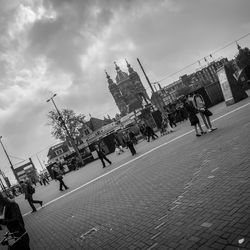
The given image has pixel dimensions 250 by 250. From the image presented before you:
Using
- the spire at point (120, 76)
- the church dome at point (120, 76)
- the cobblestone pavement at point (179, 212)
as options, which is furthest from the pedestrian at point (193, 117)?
the spire at point (120, 76)

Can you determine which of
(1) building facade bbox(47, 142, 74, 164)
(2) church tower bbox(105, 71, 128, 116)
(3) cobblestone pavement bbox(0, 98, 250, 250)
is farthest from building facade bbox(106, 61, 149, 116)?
(3) cobblestone pavement bbox(0, 98, 250, 250)

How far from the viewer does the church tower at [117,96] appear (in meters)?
112

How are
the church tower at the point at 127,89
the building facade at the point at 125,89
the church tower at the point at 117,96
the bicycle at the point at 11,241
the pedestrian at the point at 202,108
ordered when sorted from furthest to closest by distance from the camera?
the church tower at the point at 117,96, the building facade at the point at 125,89, the church tower at the point at 127,89, the pedestrian at the point at 202,108, the bicycle at the point at 11,241

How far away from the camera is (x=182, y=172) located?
26.1 feet

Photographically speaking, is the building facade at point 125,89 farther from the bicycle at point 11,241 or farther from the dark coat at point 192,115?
the bicycle at point 11,241

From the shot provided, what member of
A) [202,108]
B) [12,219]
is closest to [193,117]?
[202,108]

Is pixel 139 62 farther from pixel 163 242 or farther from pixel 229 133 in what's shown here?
pixel 163 242

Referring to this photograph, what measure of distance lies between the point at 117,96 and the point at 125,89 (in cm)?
431

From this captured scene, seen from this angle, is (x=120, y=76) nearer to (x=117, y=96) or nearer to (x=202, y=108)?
(x=117, y=96)

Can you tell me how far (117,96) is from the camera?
115 m

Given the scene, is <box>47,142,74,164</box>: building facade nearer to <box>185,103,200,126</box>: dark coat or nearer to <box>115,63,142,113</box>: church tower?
<box>115,63,142,113</box>: church tower

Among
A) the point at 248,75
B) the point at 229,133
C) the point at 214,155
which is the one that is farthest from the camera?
the point at 248,75

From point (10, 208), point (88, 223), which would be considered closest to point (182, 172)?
point (88, 223)

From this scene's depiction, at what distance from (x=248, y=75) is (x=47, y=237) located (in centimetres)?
2665
